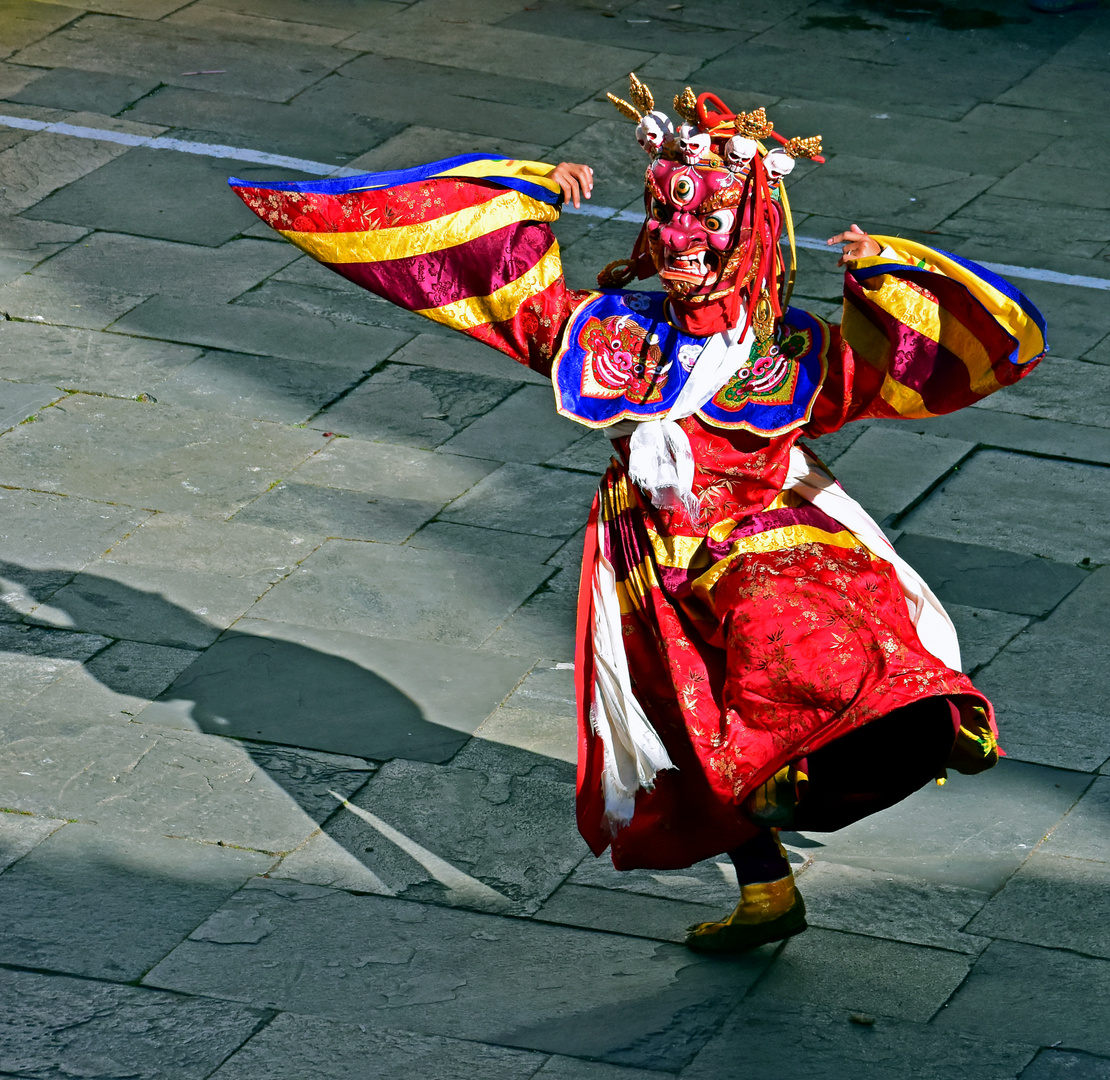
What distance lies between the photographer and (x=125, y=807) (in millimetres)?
4770

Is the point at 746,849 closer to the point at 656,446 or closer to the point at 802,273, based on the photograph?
the point at 656,446

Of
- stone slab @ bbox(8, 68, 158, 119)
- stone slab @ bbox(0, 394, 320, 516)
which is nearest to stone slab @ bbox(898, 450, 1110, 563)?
stone slab @ bbox(0, 394, 320, 516)

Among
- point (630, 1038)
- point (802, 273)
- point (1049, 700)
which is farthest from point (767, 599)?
point (802, 273)

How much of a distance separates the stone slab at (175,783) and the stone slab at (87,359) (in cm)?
246

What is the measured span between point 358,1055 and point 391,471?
322cm

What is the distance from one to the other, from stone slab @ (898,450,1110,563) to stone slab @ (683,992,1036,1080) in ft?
8.77

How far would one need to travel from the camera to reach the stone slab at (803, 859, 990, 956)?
14.0 ft

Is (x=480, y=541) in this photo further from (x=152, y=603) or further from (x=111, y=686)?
(x=111, y=686)

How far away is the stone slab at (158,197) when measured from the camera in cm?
861

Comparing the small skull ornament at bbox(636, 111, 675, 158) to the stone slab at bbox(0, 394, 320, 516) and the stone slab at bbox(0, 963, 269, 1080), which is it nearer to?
the stone slab at bbox(0, 963, 269, 1080)

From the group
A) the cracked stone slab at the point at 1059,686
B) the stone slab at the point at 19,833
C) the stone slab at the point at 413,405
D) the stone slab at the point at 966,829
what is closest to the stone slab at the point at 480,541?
the stone slab at the point at 413,405

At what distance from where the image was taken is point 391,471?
6.69 m

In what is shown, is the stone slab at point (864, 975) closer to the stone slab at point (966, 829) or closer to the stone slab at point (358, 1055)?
the stone slab at point (966, 829)

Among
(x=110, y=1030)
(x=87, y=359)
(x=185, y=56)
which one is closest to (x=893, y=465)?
(x=87, y=359)
